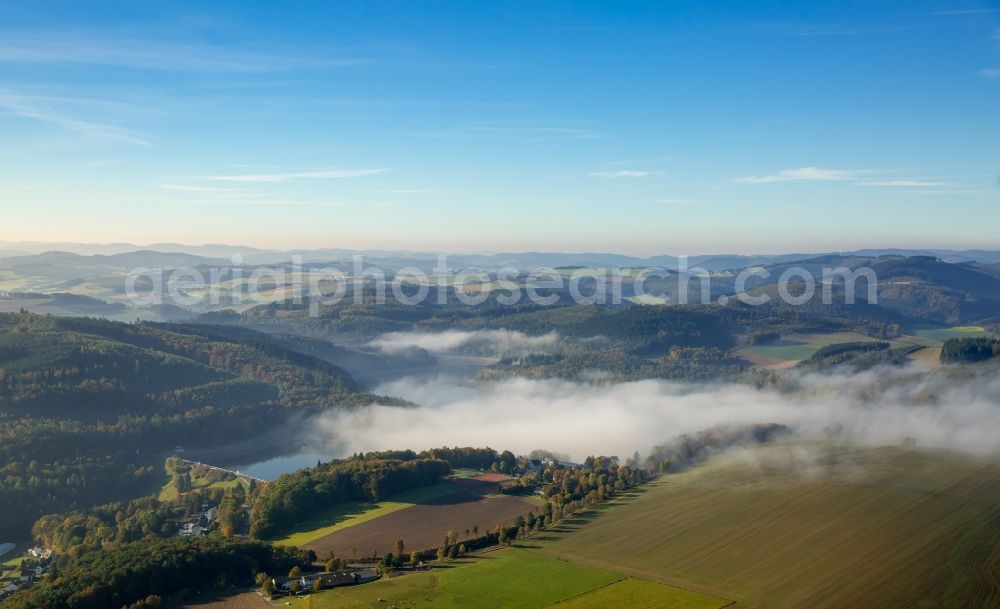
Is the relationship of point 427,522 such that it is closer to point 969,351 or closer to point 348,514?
point 348,514

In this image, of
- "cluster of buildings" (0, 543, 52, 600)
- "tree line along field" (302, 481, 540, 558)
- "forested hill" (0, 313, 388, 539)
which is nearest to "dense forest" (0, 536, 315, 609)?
"cluster of buildings" (0, 543, 52, 600)

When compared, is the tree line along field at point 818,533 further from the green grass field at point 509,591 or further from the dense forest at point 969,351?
the dense forest at point 969,351

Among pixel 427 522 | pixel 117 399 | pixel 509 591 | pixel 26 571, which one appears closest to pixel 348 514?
pixel 427 522

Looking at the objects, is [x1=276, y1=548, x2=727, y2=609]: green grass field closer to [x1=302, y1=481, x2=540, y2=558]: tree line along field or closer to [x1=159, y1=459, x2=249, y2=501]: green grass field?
[x1=302, y1=481, x2=540, y2=558]: tree line along field

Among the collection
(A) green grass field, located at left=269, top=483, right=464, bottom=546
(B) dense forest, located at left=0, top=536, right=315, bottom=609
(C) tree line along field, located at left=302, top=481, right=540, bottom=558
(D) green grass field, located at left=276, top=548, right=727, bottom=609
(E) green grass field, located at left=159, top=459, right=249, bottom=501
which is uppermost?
(B) dense forest, located at left=0, top=536, right=315, bottom=609

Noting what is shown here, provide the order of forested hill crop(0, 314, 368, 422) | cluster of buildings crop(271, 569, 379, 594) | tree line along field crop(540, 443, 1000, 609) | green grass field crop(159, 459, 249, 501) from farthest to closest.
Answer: forested hill crop(0, 314, 368, 422)
green grass field crop(159, 459, 249, 501)
cluster of buildings crop(271, 569, 379, 594)
tree line along field crop(540, 443, 1000, 609)

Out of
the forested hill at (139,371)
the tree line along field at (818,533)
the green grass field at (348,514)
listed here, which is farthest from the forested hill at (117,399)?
the tree line along field at (818,533)

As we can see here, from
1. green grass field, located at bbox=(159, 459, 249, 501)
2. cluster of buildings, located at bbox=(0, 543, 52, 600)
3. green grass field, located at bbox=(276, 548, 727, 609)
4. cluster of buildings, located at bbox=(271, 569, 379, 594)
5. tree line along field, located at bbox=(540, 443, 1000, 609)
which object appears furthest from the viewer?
green grass field, located at bbox=(159, 459, 249, 501)
